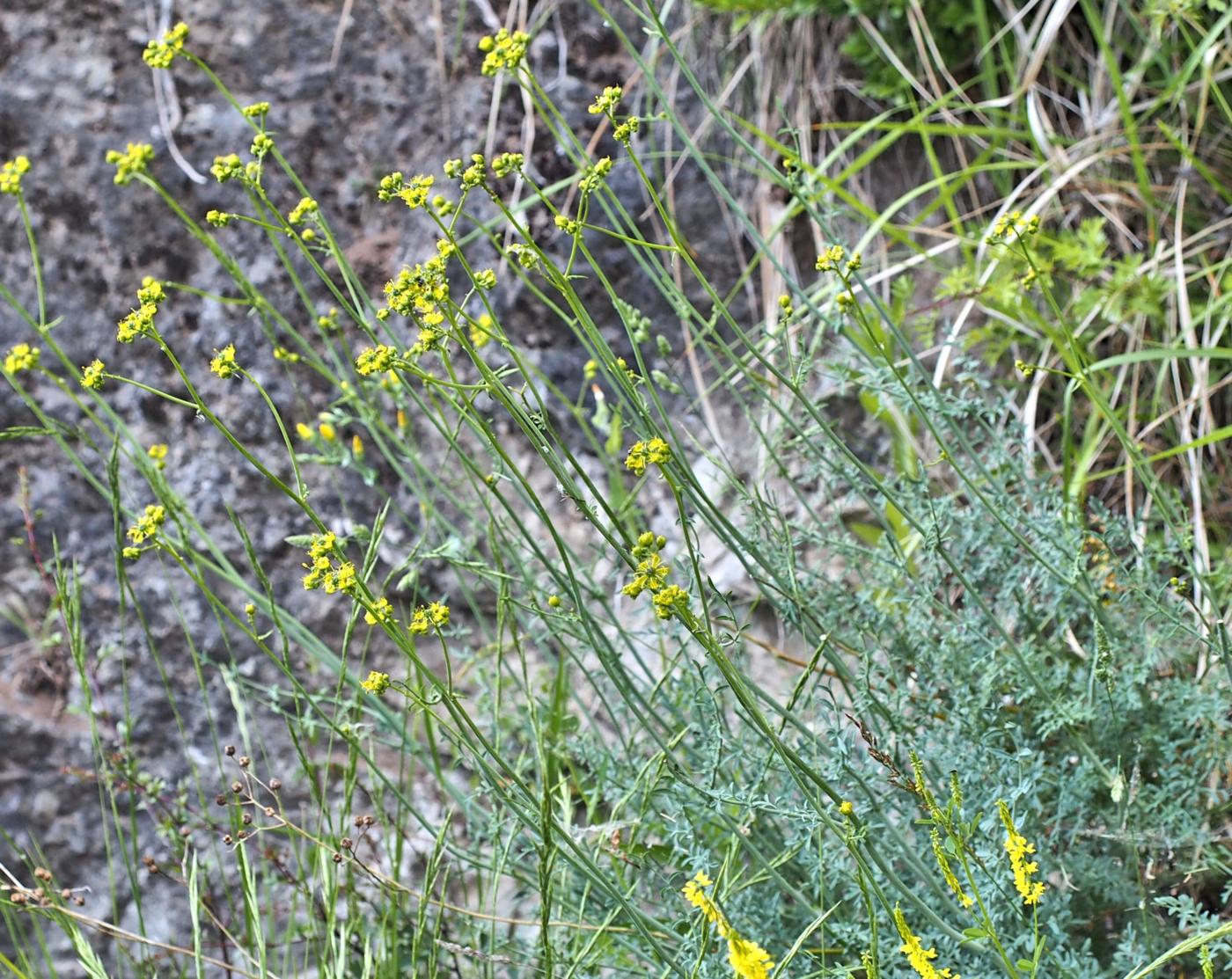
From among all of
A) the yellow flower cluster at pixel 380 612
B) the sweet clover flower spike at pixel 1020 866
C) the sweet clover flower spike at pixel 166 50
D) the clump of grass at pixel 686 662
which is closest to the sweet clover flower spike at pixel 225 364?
the clump of grass at pixel 686 662

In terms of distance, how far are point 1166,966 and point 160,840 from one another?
167 cm

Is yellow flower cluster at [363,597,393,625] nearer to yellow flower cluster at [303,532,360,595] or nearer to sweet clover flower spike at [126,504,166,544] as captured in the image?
yellow flower cluster at [303,532,360,595]

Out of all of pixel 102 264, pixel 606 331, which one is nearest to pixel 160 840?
pixel 102 264

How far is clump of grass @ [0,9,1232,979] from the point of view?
3.67 ft

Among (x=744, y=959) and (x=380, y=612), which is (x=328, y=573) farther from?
(x=744, y=959)

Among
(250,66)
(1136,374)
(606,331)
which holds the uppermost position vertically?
(250,66)

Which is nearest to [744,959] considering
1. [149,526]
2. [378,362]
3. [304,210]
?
[378,362]

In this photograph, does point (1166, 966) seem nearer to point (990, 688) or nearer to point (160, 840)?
point (990, 688)

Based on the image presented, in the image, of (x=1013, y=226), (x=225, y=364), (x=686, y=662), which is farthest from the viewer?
(x=686, y=662)

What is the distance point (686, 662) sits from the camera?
1.65 m

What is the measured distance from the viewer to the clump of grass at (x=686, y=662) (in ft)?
3.67

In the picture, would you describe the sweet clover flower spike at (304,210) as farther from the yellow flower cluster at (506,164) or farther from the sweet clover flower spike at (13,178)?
the sweet clover flower spike at (13,178)

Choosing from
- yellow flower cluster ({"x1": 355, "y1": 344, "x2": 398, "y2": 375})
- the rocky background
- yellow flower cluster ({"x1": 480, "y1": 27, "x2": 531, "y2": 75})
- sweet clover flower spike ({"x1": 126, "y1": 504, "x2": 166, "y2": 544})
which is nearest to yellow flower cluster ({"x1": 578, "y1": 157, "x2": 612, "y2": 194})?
yellow flower cluster ({"x1": 480, "y1": 27, "x2": 531, "y2": 75})

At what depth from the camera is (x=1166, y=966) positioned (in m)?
1.36
